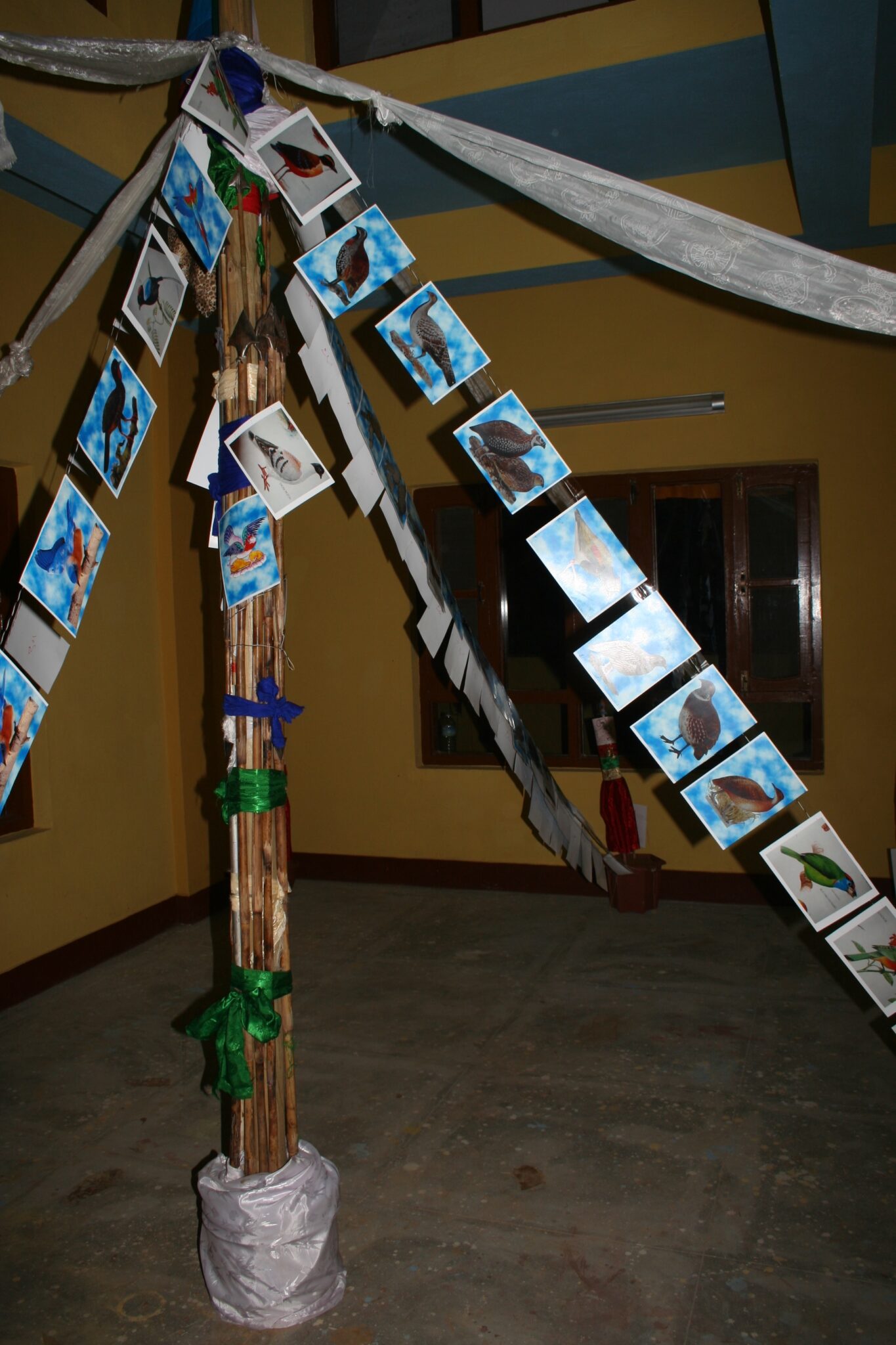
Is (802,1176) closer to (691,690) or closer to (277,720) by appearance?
(691,690)

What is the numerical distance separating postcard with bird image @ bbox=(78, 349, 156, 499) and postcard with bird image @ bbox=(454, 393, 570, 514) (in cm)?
74

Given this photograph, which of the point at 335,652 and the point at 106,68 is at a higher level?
the point at 106,68

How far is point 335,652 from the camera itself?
5172 millimetres

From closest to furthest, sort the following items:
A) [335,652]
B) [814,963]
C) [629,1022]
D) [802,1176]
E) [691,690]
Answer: [691,690]
[802,1176]
[629,1022]
[814,963]
[335,652]

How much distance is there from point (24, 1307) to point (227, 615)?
1.53 m

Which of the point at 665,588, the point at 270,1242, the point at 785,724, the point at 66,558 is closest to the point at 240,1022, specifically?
the point at 270,1242

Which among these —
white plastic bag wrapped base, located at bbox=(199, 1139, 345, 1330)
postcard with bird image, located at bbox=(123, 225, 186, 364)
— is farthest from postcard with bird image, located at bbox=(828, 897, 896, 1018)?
postcard with bird image, located at bbox=(123, 225, 186, 364)

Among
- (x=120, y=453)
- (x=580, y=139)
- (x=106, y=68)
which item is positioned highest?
(x=580, y=139)

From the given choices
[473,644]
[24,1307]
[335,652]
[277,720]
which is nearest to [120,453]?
[277,720]

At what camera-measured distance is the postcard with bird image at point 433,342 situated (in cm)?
192

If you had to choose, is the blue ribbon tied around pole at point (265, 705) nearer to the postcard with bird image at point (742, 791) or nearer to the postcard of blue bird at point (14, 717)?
the postcard of blue bird at point (14, 717)

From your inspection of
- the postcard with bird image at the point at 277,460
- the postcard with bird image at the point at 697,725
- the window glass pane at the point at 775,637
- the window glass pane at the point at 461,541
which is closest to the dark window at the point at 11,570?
the postcard with bird image at the point at 277,460

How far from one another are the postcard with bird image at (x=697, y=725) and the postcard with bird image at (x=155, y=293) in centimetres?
→ 127

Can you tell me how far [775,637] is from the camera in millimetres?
13695
